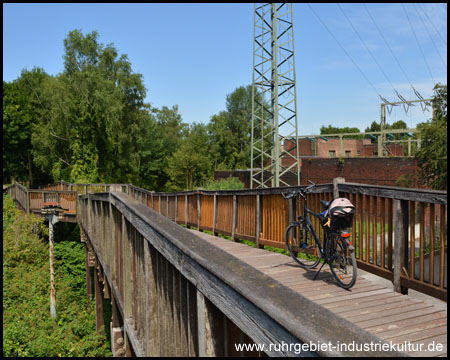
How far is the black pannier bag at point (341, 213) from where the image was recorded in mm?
4402

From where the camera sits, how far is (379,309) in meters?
3.69

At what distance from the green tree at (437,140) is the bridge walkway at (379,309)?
1330 centimetres

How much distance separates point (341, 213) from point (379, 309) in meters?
1.10

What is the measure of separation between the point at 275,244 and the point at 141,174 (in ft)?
180

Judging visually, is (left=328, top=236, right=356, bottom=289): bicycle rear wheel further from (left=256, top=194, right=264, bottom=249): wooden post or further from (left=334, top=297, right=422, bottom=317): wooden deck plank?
(left=256, top=194, right=264, bottom=249): wooden post

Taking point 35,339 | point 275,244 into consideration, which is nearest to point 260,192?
point 275,244

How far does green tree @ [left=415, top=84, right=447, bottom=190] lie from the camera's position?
16125 millimetres

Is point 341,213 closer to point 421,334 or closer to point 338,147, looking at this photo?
point 421,334

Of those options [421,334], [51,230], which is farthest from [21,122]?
[421,334]

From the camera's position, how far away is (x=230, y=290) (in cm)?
132

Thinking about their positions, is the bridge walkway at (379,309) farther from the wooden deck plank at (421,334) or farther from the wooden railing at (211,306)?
the wooden railing at (211,306)

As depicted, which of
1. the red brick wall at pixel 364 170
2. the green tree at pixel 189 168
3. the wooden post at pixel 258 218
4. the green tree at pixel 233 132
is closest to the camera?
the wooden post at pixel 258 218

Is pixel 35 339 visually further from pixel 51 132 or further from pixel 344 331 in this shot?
pixel 51 132

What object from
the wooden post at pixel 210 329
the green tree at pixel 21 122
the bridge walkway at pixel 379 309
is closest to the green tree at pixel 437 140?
the bridge walkway at pixel 379 309
